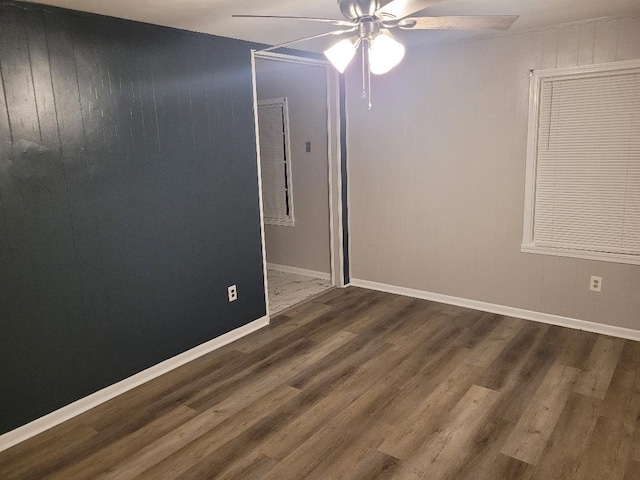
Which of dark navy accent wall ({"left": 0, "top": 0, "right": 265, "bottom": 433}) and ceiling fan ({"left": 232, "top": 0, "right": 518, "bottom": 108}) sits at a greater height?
ceiling fan ({"left": 232, "top": 0, "right": 518, "bottom": 108})

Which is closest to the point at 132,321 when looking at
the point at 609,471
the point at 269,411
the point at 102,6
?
the point at 269,411

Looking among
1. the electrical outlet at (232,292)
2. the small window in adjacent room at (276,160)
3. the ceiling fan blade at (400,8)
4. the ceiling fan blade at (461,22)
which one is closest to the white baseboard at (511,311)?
the small window in adjacent room at (276,160)

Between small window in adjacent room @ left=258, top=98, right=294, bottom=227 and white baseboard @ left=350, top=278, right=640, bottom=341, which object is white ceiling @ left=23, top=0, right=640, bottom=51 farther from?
white baseboard @ left=350, top=278, right=640, bottom=341

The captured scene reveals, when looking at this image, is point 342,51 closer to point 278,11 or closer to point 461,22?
point 461,22

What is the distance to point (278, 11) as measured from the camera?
8.55 feet

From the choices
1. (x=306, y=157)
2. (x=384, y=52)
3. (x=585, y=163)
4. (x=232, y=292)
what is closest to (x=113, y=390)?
(x=232, y=292)

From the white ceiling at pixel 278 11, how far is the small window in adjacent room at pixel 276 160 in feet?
5.96

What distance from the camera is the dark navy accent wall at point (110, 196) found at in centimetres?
243

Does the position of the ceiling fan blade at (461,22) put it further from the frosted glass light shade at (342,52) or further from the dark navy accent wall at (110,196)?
the dark navy accent wall at (110,196)

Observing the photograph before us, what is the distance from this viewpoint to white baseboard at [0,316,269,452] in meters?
2.54

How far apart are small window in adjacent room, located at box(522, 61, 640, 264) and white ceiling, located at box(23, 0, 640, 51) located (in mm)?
449

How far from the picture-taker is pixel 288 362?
330cm

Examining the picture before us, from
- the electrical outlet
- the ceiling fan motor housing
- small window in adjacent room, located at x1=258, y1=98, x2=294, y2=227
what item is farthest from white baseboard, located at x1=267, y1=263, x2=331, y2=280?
the ceiling fan motor housing

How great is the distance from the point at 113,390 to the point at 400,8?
265 centimetres
